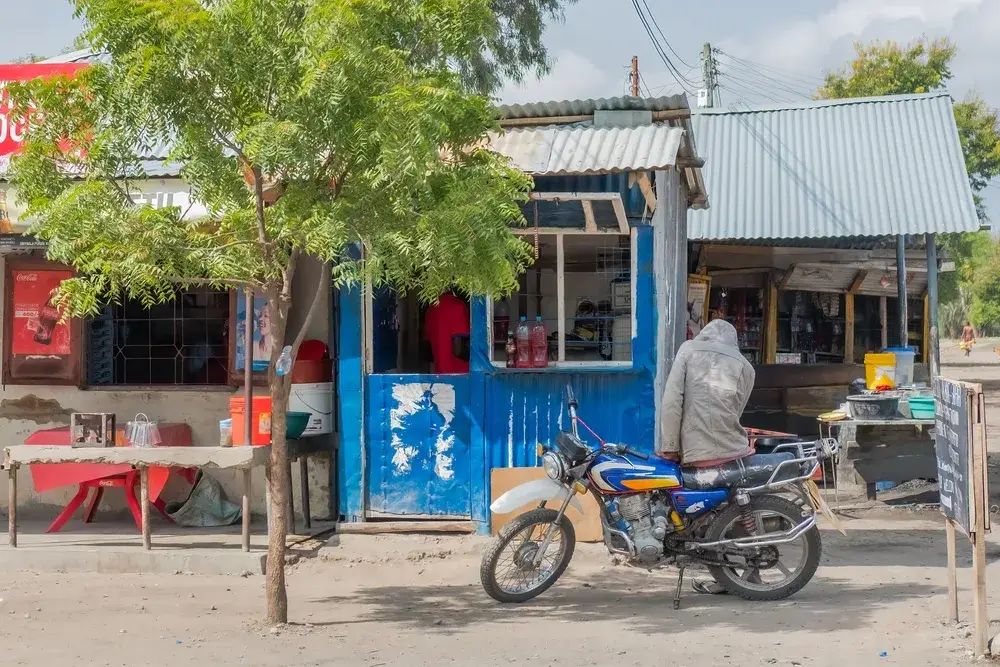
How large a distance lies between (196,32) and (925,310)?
12.0 meters

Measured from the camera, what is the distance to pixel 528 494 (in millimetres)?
6426

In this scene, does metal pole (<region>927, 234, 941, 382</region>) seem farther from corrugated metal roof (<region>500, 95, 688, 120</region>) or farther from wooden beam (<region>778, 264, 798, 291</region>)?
corrugated metal roof (<region>500, 95, 688, 120</region>)

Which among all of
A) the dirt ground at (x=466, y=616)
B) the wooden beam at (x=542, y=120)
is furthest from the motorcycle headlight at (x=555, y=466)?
the wooden beam at (x=542, y=120)

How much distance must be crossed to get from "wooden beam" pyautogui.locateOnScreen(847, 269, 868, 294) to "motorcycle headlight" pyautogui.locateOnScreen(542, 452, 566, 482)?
8.36 meters

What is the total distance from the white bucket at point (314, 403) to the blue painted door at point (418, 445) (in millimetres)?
497

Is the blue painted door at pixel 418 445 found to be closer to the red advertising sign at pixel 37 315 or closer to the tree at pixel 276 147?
the tree at pixel 276 147

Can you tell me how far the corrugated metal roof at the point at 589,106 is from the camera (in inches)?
306

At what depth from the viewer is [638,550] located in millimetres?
6441

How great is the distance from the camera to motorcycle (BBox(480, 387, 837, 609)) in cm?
644

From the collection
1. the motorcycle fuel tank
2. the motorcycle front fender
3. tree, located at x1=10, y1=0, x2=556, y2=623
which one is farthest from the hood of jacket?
tree, located at x1=10, y1=0, x2=556, y2=623

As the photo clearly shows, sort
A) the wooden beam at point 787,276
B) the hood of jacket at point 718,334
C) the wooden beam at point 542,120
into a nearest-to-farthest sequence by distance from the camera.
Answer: the hood of jacket at point 718,334, the wooden beam at point 542,120, the wooden beam at point 787,276

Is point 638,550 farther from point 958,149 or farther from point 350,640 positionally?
point 958,149

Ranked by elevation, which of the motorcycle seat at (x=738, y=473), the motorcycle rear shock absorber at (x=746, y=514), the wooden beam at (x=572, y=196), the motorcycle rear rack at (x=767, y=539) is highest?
the wooden beam at (x=572, y=196)

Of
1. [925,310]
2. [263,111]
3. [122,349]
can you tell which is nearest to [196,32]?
[263,111]
